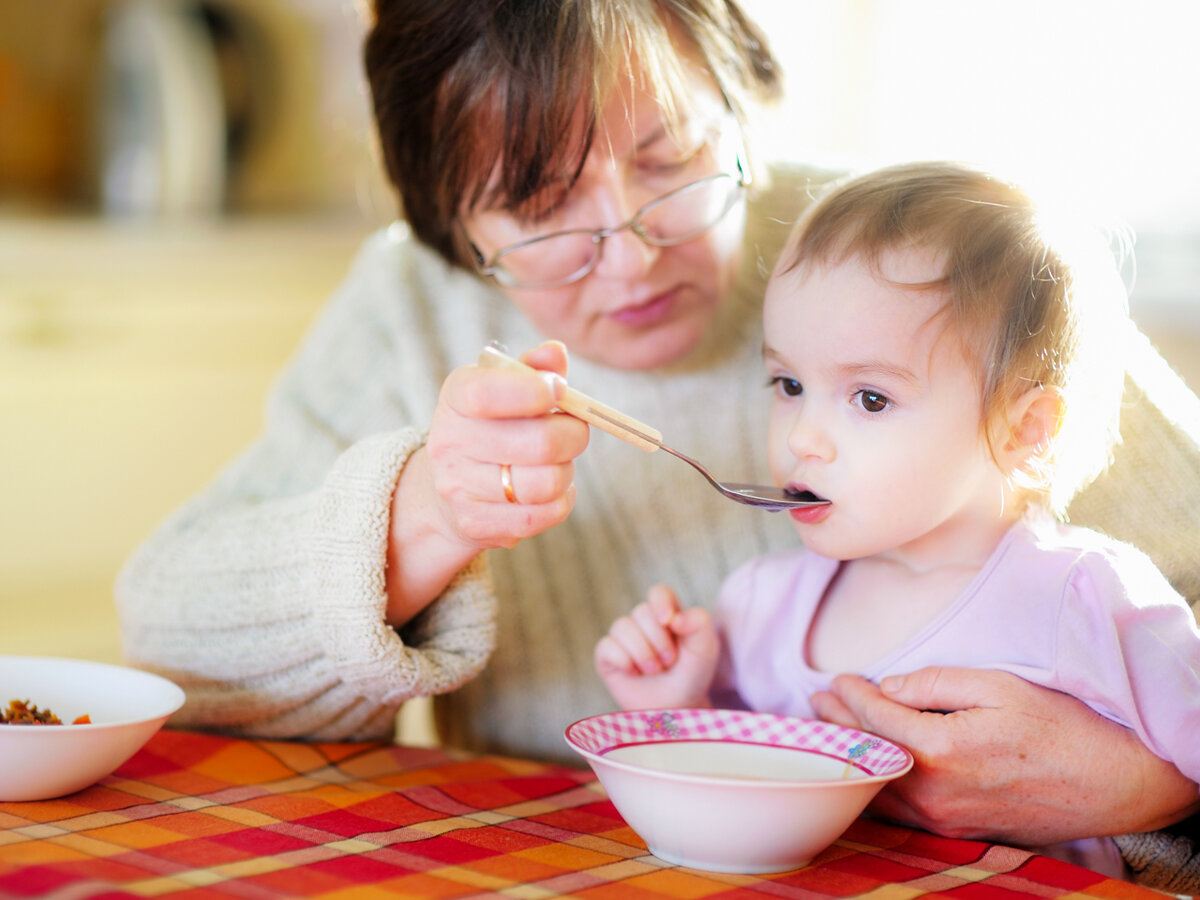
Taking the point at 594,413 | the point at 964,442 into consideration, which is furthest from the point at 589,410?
the point at 964,442

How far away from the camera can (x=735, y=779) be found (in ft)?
2.53

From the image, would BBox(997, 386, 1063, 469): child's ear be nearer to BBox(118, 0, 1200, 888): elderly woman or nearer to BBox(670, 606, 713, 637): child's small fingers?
BBox(118, 0, 1200, 888): elderly woman

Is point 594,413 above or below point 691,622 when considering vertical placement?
above

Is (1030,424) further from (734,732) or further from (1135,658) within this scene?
(734,732)

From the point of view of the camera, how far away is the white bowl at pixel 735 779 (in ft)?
2.55

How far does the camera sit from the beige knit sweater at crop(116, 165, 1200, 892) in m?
1.08

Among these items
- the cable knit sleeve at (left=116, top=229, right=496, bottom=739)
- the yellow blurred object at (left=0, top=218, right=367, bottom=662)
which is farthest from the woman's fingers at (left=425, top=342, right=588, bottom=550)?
the yellow blurred object at (left=0, top=218, right=367, bottom=662)

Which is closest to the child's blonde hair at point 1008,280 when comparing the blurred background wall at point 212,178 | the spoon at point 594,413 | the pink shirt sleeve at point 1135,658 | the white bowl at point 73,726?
the pink shirt sleeve at point 1135,658

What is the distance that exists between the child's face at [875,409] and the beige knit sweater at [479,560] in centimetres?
21

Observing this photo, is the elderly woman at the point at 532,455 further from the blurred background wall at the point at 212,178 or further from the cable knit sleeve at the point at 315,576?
the blurred background wall at the point at 212,178

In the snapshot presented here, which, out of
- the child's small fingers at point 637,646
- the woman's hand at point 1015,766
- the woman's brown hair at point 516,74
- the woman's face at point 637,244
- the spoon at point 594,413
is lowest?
the woman's hand at point 1015,766

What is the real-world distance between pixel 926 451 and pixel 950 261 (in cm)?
15

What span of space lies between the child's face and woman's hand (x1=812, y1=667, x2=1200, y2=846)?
15 cm

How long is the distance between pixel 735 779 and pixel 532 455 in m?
0.26
